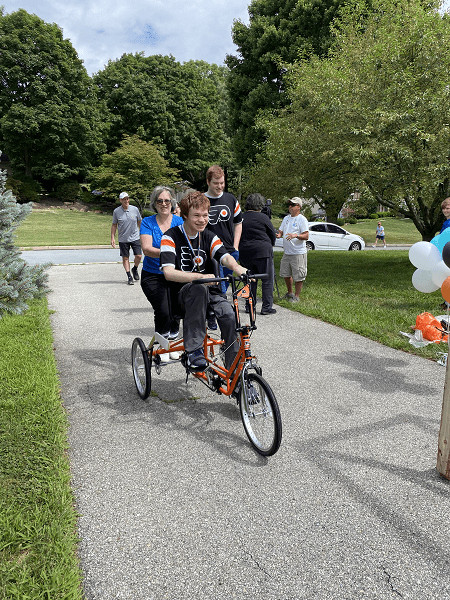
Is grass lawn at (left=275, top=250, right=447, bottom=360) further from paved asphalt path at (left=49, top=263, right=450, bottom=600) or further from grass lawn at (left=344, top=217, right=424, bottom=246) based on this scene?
grass lawn at (left=344, top=217, right=424, bottom=246)

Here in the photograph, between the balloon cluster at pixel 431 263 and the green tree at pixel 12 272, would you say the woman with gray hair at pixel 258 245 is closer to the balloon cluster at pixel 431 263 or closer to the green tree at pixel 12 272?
the balloon cluster at pixel 431 263

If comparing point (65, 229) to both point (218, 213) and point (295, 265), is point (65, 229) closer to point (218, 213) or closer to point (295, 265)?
point (295, 265)

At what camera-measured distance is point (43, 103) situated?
43.3 m

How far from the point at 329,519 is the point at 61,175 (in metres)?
47.0

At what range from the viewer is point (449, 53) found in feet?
37.8

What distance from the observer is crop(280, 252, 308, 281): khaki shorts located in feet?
28.2

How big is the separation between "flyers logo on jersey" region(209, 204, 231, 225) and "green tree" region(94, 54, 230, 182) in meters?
42.6

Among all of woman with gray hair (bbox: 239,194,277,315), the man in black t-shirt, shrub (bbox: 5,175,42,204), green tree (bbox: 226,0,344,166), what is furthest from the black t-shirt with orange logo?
shrub (bbox: 5,175,42,204)

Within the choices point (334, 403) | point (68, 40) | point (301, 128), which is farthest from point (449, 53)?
point (68, 40)

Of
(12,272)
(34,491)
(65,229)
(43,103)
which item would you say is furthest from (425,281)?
(43,103)

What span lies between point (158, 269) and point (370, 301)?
5663mm

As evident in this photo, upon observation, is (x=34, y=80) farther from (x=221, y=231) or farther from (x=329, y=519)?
(x=329, y=519)

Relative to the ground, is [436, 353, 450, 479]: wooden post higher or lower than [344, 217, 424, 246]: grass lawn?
higher

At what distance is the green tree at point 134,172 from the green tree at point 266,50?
9416 millimetres
